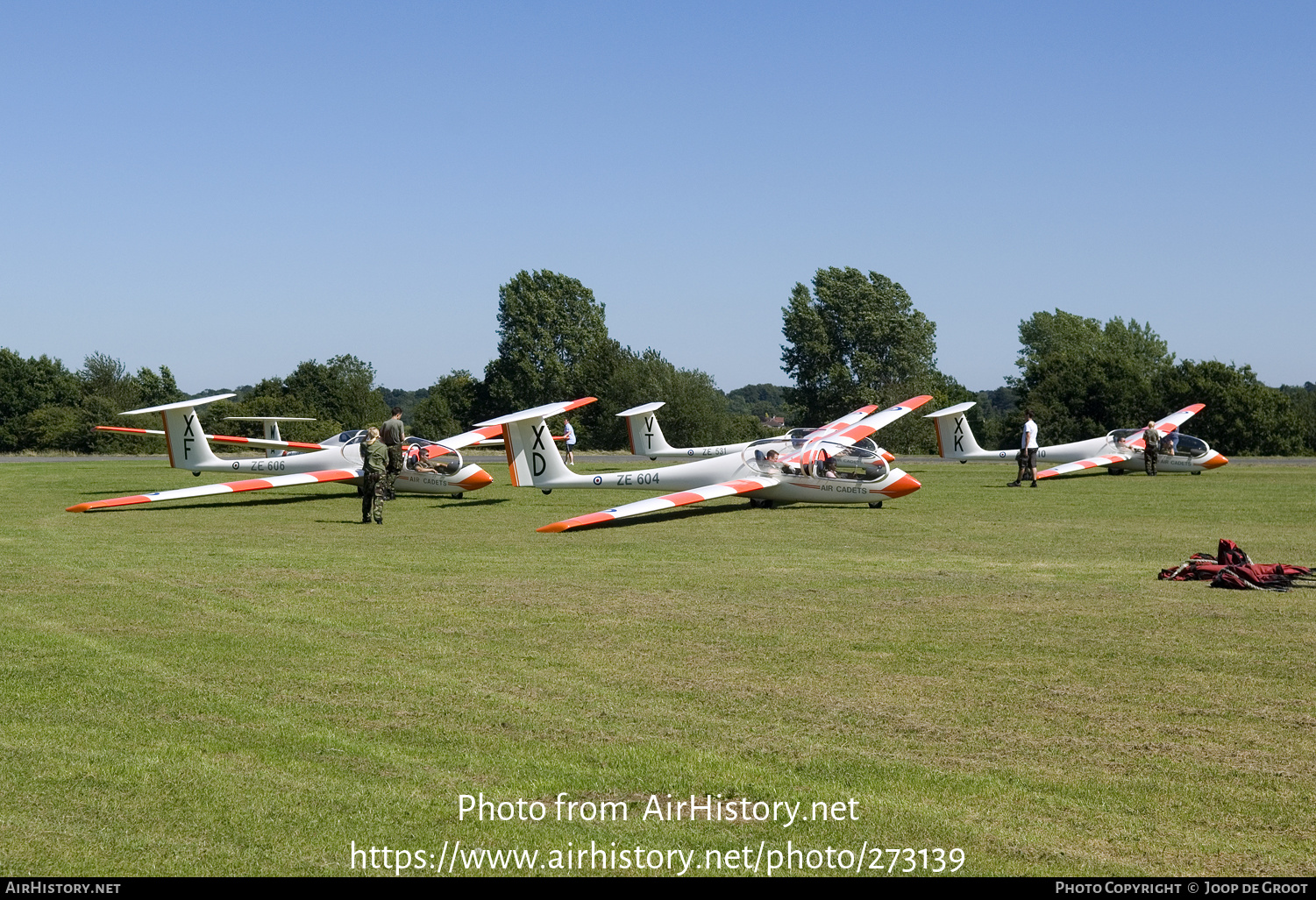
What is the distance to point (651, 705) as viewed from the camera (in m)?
A: 7.23

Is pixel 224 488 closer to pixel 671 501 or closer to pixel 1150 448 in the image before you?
pixel 671 501

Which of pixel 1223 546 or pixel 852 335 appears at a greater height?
pixel 852 335

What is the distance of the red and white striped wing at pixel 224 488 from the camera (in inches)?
807

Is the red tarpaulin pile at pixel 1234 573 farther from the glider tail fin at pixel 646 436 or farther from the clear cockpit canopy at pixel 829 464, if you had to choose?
the glider tail fin at pixel 646 436

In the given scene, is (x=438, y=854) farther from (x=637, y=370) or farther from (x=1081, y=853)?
(x=637, y=370)

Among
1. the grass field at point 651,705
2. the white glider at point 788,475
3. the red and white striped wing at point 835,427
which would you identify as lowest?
the grass field at point 651,705

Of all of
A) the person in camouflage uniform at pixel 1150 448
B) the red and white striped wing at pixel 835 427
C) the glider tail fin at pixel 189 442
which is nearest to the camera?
the red and white striped wing at pixel 835 427

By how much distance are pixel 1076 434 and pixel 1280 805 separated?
63.4 meters

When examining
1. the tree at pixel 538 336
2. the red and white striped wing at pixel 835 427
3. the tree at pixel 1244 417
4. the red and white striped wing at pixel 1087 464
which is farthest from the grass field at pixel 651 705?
the tree at pixel 538 336

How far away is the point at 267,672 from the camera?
26.3 ft

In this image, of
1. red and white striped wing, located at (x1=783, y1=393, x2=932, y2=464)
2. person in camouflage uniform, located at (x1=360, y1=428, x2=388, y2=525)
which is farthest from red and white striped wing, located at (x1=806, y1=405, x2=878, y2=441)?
person in camouflage uniform, located at (x1=360, y1=428, x2=388, y2=525)

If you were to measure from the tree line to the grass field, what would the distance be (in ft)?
162

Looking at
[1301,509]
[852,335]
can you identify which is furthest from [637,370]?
[1301,509]

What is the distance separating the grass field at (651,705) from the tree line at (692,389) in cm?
4936
